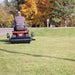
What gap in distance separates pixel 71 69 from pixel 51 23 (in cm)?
4230

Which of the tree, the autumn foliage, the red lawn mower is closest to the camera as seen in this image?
the red lawn mower

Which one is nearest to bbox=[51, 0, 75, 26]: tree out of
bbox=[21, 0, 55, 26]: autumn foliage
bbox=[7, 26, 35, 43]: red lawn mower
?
bbox=[21, 0, 55, 26]: autumn foliage

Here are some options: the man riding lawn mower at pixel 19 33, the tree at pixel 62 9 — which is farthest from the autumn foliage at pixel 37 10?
the man riding lawn mower at pixel 19 33

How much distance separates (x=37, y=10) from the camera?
140ft

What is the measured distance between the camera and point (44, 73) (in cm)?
466

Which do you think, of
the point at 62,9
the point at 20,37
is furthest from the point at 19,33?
the point at 62,9

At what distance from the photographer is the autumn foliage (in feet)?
138

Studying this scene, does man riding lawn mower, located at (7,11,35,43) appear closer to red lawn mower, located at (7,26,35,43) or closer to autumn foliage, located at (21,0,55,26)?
red lawn mower, located at (7,26,35,43)

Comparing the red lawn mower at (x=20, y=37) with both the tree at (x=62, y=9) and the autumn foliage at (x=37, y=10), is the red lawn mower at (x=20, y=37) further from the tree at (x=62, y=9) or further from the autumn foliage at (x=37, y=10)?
the tree at (x=62, y=9)

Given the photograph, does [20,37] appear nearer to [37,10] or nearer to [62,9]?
[62,9]

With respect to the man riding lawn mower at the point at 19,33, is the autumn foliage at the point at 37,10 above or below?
above

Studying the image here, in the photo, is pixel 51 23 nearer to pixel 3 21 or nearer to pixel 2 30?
pixel 3 21

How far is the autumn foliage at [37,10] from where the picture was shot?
42156 millimetres

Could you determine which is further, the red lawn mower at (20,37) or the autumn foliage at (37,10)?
the autumn foliage at (37,10)
